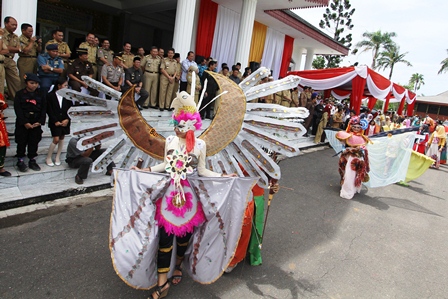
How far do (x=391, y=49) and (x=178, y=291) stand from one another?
38243 mm

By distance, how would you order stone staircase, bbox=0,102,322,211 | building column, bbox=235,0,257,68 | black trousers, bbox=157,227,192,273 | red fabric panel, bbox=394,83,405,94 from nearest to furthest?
black trousers, bbox=157,227,192,273 < stone staircase, bbox=0,102,322,211 < building column, bbox=235,0,257,68 < red fabric panel, bbox=394,83,405,94

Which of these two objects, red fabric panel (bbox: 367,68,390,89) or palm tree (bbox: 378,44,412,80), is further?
palm tree (bbox: 378,44,412,80)

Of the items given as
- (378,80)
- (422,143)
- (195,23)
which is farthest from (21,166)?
(422,143)

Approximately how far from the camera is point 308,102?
12.5 m

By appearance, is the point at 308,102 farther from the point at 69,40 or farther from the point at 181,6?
the point at 69,40

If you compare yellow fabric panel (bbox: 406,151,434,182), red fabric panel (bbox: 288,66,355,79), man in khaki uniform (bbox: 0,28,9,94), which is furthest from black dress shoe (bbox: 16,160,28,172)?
red fabric panel (bbox: 288,66,355,79)

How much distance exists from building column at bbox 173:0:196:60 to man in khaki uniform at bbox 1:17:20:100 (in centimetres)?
396

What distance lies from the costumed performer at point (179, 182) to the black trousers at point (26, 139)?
296 cm

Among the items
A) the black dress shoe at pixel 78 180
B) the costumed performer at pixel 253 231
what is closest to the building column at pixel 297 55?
the black dress shoe at pixel 78 180

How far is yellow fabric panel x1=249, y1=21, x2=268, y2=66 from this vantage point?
13.0m

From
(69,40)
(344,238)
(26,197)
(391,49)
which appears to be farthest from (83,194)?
(391,49)

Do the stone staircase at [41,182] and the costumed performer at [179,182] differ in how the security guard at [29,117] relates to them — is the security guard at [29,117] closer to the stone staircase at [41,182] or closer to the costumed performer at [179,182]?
the stone staircase at [41,182]

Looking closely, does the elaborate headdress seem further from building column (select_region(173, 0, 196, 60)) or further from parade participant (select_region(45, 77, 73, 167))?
building column (select_region(173, 0, 196, 60))

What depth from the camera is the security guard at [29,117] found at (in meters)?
4.40
